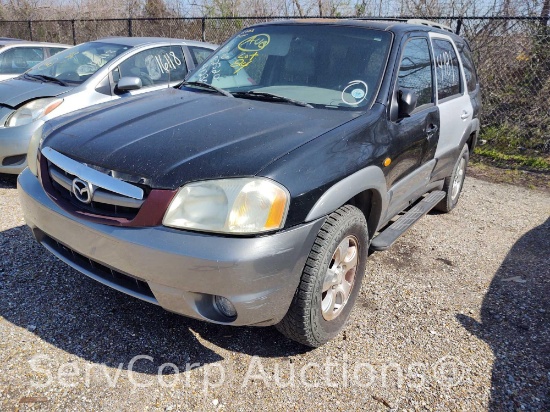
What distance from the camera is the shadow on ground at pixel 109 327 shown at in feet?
8.54

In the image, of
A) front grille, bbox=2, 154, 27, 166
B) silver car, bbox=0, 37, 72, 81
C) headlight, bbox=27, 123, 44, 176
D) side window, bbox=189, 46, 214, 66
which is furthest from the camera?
silver car, bbox=0, 37, 72, 81

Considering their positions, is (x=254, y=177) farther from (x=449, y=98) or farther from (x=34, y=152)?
(x=449, y=98)

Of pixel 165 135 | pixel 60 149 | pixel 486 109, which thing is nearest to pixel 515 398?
pixel 165 135

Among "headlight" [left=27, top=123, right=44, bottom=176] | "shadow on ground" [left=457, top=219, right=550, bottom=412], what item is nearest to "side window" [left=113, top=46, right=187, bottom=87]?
"headlight" [left=27, top=123, right=44, bottom=176]

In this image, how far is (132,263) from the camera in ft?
7.20

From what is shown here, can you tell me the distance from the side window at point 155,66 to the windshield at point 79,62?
200 millimetres

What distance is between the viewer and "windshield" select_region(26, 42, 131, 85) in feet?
18.3

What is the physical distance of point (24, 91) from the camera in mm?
5098

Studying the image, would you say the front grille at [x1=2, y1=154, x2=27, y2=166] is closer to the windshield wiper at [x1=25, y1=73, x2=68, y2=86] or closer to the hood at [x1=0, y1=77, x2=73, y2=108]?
the hood at [x1=0, y1=77, x2=73, y2=108]

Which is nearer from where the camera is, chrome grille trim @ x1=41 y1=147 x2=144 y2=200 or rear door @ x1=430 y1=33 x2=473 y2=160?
chrome grille trim @ x1=41 y1=147 x2=144 y2=200

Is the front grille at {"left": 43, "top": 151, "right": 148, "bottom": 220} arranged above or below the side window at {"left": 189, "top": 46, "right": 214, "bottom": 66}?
below

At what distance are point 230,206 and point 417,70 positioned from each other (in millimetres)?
2192

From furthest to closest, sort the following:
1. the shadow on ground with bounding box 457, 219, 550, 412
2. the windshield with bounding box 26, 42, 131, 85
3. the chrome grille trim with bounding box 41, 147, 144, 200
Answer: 1. the windshield with bounding box 26, 42, 131, 85
2. the shadow on ground with bounding box 457, 219, 550, 412
3. the chrome grille trim with bounding box 41, 147, 144, 200

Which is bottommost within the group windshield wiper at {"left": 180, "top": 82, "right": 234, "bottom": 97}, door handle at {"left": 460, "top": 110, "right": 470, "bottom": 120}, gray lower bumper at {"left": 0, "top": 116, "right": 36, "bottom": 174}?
gray lower bumper at {"left": 0, "top": 116, "right": 36, "bottom": 174}
